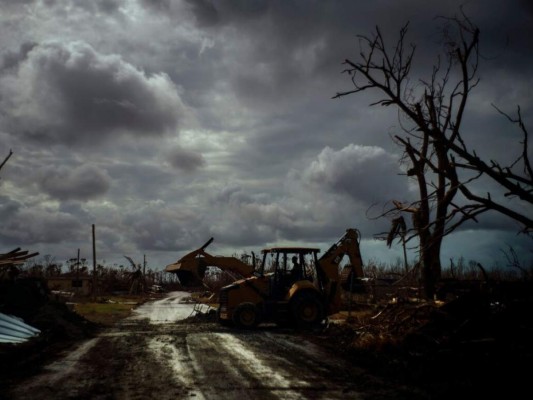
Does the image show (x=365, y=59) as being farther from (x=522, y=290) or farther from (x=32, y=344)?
(x=32, y=344)

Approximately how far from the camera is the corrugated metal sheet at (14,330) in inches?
486

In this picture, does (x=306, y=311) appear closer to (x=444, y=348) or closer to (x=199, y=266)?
(x=199, y=266)

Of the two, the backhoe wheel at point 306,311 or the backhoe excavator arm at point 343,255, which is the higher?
the backhoe excavator arm at point 343,255

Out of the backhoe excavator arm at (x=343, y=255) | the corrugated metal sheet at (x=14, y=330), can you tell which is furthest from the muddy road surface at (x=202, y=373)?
the backhoe excavator arm at (x=343, y=255)

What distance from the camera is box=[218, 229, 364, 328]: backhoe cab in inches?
641

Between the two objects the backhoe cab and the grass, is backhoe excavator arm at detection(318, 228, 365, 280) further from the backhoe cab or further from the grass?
the grass

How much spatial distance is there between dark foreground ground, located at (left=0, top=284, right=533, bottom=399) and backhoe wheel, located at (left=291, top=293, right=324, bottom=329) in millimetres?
3763

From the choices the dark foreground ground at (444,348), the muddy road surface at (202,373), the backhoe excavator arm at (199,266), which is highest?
the backhoe excavator arm at (199,266)

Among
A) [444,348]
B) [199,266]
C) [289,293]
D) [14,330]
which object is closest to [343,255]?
[289,293]

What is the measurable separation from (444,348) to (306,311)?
26.9 feet

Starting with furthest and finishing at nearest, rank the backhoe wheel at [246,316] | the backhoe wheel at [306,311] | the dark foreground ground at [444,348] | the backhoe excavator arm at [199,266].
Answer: the backhoe excavator arm at [199,266] < the backhoe wheel at [246,316] < the backhoe wheel at [306,311] < the dark foreground ground at [444,348]

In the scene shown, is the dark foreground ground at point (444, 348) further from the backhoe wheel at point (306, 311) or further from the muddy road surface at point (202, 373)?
the backhoe wheel at point (306, 311)

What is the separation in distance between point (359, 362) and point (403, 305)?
8.67ft

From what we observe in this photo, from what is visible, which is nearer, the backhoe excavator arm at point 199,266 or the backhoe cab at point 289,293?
the backhoe cab at point 289,293
